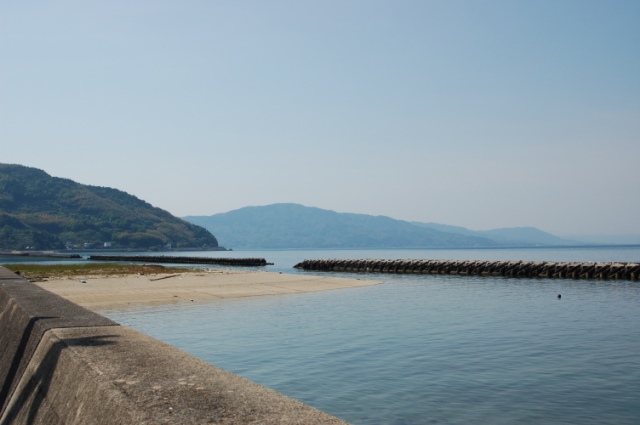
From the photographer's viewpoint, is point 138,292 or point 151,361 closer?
point 151,361

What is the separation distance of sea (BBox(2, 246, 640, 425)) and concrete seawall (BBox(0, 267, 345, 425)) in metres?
4.91

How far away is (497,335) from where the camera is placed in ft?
69.7

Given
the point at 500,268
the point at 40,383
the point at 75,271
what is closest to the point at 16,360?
the point at 40,383

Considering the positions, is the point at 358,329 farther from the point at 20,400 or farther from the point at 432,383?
the point at 20,400

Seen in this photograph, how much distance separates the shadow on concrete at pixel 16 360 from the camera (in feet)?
29.3

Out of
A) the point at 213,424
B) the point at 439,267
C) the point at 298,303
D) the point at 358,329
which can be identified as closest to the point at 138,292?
the point at 298,303

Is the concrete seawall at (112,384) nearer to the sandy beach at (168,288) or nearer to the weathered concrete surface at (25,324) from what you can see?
the weathered concrete surface at (25,324)

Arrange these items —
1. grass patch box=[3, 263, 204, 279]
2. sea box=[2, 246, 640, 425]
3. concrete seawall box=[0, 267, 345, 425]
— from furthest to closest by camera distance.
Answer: grass patch box=[3, 263, 204, 279]
sea box=[2, 246, 640, 425]
concrete seawall box=[0, 267, 345, 425]

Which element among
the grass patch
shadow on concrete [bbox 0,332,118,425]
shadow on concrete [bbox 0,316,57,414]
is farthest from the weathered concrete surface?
the grass patch

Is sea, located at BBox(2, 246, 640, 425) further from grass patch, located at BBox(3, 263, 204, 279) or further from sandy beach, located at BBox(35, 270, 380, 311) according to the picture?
grass patch, located at BBox(3, 263, 204, 279)

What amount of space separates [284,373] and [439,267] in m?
61.8

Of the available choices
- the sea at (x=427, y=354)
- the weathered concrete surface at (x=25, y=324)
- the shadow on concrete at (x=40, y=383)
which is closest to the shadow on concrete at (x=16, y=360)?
the weathered concrete surface at (x=25, y=324)

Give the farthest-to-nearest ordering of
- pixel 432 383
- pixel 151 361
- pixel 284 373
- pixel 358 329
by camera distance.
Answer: pixel 358 329 < pixel 284 373 < pixel 432 383 < pixel 151 361

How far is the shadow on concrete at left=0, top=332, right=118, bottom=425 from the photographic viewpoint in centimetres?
721
